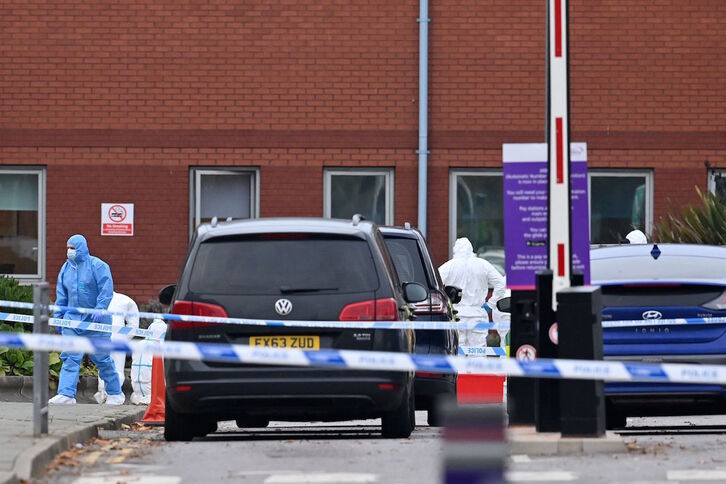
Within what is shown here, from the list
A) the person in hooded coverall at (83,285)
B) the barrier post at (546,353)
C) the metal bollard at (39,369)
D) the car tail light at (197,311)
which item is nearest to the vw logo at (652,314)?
the barrier post at (546,353)

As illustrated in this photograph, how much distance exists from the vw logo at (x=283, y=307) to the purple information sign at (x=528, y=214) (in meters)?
1.53

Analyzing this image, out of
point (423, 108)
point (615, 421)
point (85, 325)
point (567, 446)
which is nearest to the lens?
point (567, 446)

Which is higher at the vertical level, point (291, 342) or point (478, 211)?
point (478, 211)

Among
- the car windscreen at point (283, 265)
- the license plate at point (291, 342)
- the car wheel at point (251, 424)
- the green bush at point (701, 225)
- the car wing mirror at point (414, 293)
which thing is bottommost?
the car wheel at point (251, 424)

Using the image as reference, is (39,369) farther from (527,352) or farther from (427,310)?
(427,310)

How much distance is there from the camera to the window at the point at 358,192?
22828 millimetres

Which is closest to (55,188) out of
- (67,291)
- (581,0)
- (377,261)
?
(67,291)

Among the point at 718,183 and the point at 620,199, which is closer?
the point at 718,183

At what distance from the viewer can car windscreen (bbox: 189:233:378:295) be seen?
10.9 meters

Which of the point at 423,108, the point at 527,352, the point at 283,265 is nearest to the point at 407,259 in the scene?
the point at 283,265

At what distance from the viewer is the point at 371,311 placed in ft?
35.7

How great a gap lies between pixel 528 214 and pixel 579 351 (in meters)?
1.44

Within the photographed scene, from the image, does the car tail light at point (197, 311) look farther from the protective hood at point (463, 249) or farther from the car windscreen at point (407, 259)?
the protective hood at point (463, 249)

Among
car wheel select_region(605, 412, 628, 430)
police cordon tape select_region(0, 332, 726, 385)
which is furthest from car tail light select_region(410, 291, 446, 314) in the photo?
police cordon tape select_region(0, 332, 726, 385)
